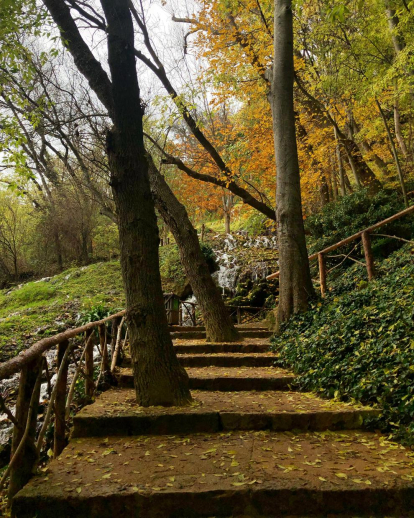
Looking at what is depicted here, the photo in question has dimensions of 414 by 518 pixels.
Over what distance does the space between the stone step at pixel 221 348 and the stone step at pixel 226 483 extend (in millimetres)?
3215

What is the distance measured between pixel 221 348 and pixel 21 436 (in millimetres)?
4024

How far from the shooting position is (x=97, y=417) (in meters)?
3.37

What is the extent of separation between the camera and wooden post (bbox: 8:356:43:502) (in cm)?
251

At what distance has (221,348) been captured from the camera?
247 inches

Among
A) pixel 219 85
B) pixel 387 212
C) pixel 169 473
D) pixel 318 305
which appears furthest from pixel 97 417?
pixel 387 212

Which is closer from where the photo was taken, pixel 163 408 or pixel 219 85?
pixel 163 408

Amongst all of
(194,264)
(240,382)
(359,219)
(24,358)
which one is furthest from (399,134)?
(24,358)

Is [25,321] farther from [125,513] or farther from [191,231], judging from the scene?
[125,513]

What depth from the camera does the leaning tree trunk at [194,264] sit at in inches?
270

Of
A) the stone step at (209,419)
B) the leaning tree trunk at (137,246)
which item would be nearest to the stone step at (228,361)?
the leaning tree trunk at (137,246)

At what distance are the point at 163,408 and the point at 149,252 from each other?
1553mm

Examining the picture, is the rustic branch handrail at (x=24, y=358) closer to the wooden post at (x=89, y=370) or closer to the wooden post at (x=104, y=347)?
the wooden post at (x=89, y=370)

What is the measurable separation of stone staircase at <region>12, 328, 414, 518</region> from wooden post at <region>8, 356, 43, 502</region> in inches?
4.6

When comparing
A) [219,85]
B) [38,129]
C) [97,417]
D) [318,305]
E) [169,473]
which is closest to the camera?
[169,473]
